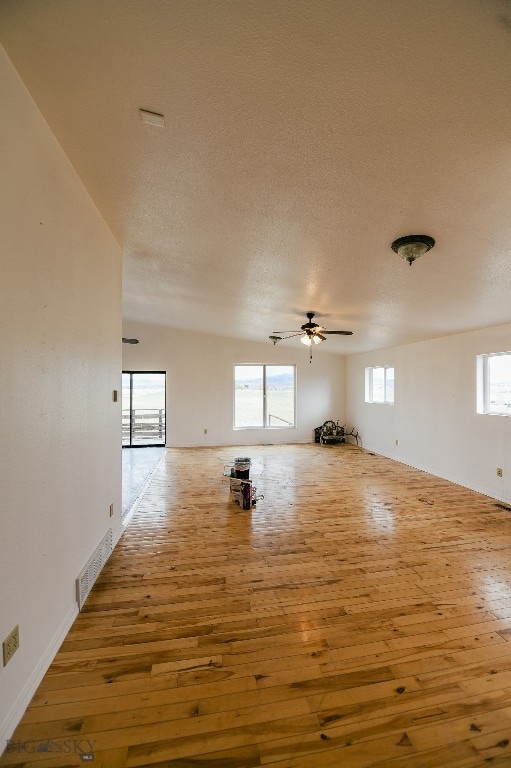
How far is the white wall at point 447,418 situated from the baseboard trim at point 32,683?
490 centimetres

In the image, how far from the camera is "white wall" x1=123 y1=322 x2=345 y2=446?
7828 mm

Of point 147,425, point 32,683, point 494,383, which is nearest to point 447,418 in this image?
point 494,383

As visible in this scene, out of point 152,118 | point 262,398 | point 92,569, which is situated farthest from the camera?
point 262,398

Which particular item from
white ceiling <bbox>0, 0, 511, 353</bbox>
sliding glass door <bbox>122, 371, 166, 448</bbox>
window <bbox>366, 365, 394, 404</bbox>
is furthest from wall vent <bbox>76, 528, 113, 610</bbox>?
window <bbox>366, 365, 394, 404</bbox>

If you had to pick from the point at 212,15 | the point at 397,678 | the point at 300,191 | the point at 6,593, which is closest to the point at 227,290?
the point at 300,191

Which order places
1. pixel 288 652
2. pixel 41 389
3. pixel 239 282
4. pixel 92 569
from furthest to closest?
pixel 239 282 < pixel 92 569 < pixel 288 652 < pixel 41 389

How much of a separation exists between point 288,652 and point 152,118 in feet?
9.30

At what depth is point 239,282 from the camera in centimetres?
373

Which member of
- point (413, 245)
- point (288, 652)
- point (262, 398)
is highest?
point (413, 245)

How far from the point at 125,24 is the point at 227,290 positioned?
10.00 feet

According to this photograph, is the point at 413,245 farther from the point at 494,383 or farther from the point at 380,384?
the point at 380,384

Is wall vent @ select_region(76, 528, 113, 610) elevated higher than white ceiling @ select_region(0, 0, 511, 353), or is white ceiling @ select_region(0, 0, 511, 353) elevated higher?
white ceiling @ select_region(0, 0, 511, 353)

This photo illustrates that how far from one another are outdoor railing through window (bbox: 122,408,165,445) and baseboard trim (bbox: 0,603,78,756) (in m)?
6.29

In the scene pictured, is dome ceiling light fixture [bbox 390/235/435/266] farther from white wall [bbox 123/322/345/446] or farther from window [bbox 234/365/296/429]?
window [bbox 234/365/296/429]
